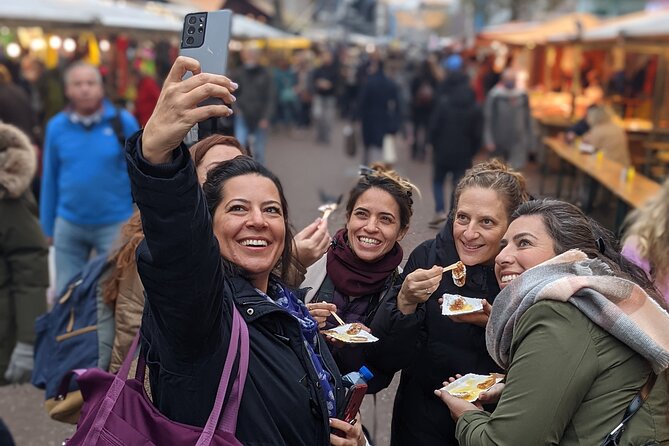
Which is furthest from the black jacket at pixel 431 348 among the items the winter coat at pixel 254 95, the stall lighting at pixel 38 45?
the stall lighting at pixel 38 45

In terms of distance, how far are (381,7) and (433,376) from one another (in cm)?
5663

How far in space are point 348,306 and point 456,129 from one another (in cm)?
719

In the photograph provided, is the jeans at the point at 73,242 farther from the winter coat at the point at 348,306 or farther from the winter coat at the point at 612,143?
the winter coat at the point at 612,143

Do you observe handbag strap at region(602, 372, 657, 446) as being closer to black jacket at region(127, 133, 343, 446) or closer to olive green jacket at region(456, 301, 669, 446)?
olive green jacket at region(456, 301, 669, 446)

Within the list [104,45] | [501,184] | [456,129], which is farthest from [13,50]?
[501,184]

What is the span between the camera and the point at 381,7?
56250mm

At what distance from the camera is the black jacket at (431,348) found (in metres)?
2.33

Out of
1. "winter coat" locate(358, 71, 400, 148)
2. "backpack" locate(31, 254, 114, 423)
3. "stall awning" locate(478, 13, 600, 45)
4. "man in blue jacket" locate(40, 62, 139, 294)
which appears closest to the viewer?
"backpack" locate(31, 254, 114, 423)

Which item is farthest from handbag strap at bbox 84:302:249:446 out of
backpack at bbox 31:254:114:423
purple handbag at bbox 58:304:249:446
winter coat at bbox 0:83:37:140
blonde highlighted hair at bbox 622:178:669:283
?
winter coat at bbox 0:83:37:140

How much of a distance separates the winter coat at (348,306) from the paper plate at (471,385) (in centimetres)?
36

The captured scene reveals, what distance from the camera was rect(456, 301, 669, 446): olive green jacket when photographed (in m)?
1.68

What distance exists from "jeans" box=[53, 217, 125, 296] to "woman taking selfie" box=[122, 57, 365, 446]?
10.6ft

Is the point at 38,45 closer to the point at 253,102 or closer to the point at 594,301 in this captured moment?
the point at 253,102

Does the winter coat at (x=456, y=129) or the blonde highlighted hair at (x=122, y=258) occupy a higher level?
the winter coat at (x=456, y=129)
